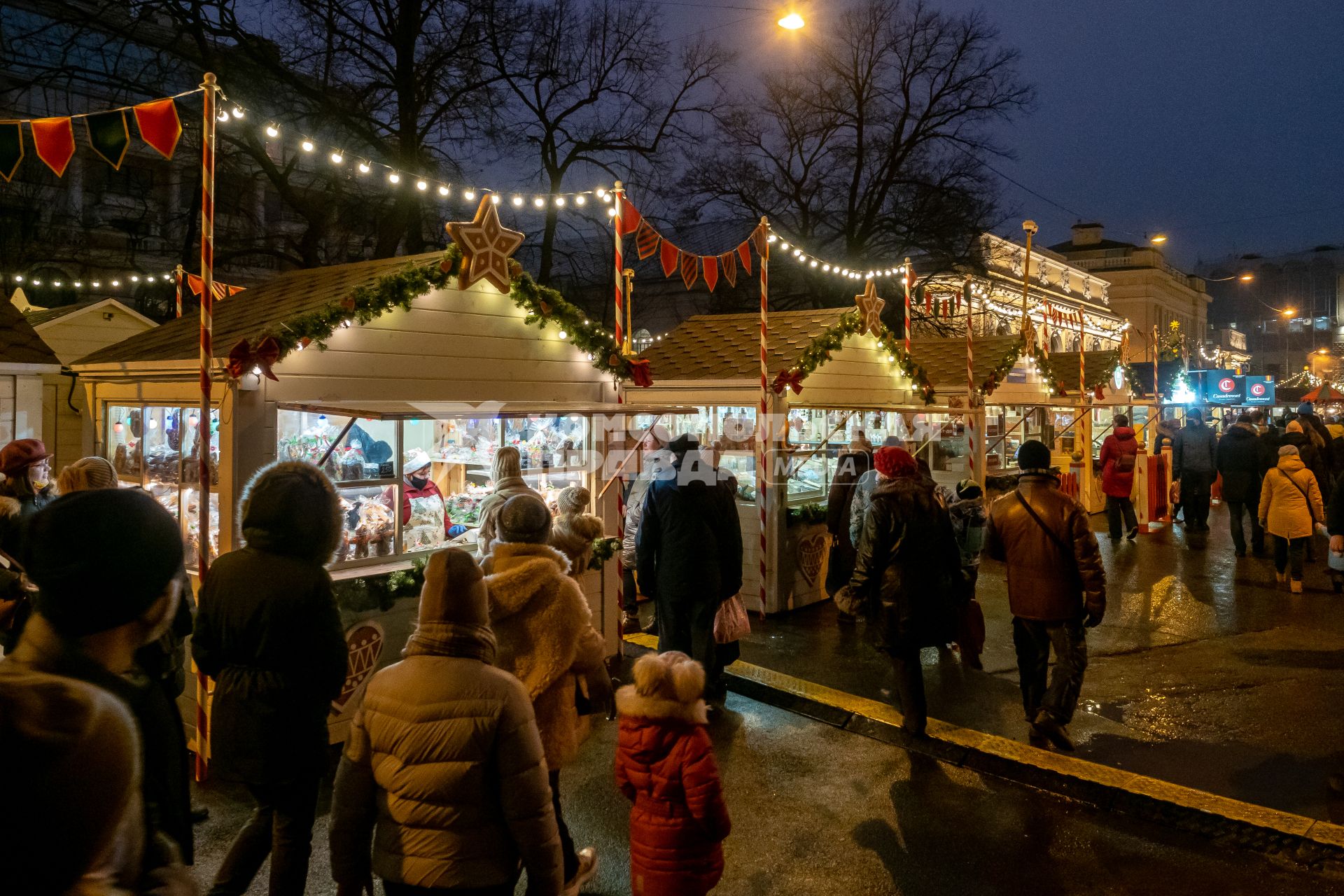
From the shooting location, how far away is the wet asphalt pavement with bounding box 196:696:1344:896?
411cm

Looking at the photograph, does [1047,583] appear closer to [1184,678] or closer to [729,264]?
[1184,678]

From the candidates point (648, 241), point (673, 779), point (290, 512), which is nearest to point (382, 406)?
point (290, 512)

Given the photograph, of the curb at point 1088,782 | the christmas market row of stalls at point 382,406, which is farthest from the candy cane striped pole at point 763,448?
the curb at point 1088,782

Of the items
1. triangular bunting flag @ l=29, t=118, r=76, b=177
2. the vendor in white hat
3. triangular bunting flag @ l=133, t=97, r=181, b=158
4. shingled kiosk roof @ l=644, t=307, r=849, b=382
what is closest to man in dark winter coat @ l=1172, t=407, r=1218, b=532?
shingled kiosk roof @ l=644, t=307, r=849, b=382

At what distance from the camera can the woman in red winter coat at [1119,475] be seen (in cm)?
1370

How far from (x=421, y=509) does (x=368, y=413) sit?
1128mm

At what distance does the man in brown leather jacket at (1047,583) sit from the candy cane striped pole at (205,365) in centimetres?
470

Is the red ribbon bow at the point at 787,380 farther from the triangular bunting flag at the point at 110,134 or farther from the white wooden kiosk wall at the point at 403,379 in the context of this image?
the triangular bunting flag at the point at 110,134

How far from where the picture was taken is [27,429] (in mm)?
7535

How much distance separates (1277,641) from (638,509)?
19.5 feet

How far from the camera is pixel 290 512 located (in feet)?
10.1

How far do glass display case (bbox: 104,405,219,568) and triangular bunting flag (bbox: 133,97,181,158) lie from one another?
5.25ft

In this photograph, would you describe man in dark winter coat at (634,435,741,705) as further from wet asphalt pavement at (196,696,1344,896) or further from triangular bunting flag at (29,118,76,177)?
triangular bunting flag at (29,118,76,177)

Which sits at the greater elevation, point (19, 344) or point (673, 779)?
point (19, 344)
